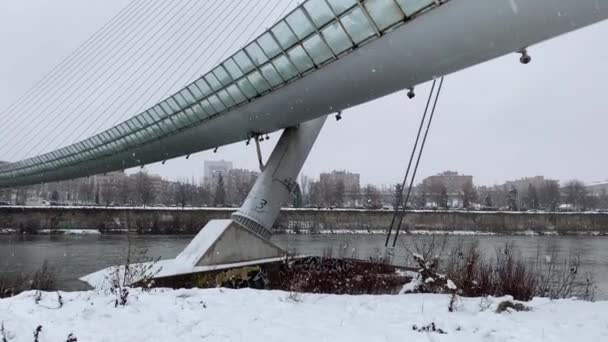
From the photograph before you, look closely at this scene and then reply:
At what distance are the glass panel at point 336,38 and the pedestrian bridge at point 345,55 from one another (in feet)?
0.08

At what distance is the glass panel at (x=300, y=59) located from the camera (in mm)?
12016

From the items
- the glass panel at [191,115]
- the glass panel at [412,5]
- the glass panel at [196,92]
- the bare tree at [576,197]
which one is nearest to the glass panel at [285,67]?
the glass panel at [412,5]

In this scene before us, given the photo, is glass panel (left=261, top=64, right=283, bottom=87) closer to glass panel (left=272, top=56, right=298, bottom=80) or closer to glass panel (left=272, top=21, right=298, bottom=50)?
glass panel (left=272, top=56, right=298, bottom=80)

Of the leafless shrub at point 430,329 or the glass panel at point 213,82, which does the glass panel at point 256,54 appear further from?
the leafless shrub at point 430,329

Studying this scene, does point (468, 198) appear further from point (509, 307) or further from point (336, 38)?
point (509, 307)

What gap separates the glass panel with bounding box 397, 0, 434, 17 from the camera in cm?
881

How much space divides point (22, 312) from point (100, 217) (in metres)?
45.8

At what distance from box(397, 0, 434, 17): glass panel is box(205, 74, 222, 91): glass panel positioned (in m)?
8.11

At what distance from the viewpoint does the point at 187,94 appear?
58.1 feet

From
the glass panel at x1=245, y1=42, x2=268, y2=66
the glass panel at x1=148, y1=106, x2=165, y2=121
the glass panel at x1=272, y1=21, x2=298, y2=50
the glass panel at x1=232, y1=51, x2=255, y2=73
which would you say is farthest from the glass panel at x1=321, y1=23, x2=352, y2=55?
the glass panel at x1=148, y1=106, x2=165, y2=121

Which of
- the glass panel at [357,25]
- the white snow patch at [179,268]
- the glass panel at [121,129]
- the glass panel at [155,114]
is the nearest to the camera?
the glass panel at [357,25]

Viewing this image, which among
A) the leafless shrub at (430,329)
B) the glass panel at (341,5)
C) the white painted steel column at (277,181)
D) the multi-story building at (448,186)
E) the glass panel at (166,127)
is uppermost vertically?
the multi-story building at (448,186)

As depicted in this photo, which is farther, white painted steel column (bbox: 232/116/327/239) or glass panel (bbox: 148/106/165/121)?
glass panel (bbox: 148/106/165/121)

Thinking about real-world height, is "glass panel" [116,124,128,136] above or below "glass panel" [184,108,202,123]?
above
